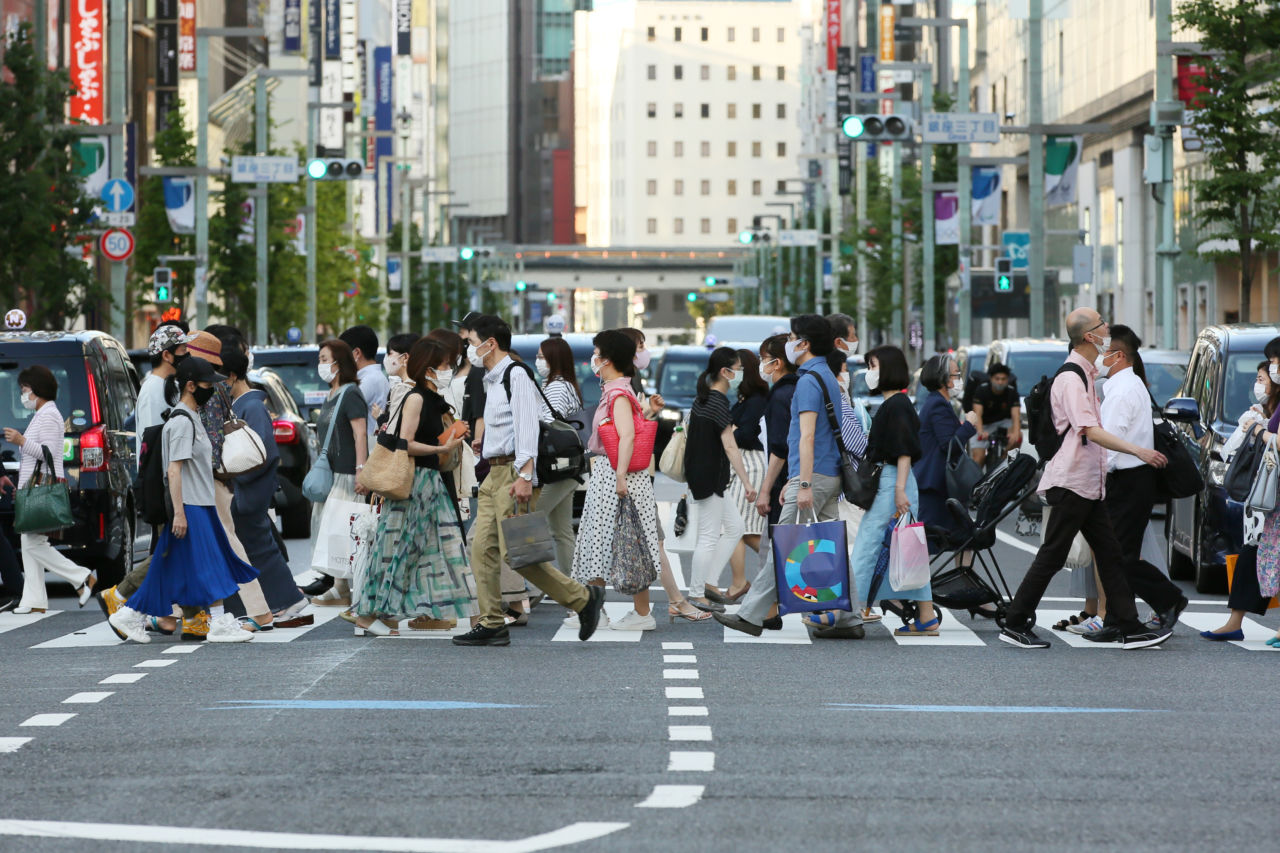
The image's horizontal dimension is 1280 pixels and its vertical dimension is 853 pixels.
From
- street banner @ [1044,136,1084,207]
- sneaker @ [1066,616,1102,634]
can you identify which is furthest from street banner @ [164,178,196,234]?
sneaker @ [1066,616,1102,634]

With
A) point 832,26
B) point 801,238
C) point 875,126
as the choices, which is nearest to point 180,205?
point 875,126

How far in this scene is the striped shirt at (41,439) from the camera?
50.5 ft

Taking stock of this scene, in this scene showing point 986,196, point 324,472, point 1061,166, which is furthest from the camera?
point 986,196

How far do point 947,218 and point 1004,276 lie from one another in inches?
438

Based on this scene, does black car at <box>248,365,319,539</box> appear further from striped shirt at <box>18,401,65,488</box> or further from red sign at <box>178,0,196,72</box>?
red sign at <box>178,0,196,72</box>

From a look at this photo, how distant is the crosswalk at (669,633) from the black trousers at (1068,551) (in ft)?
0.87

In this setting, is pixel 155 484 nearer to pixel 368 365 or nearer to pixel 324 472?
pixel 324 472

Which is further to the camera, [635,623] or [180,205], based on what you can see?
[180,205]

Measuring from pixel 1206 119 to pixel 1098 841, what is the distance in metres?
25.6

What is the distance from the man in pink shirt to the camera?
12.5m

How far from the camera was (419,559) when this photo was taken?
13.2 m

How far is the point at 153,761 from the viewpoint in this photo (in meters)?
8.66

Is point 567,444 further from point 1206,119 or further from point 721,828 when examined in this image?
point 1206,119

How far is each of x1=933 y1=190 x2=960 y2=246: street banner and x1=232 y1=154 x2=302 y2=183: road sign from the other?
53.3 feet
